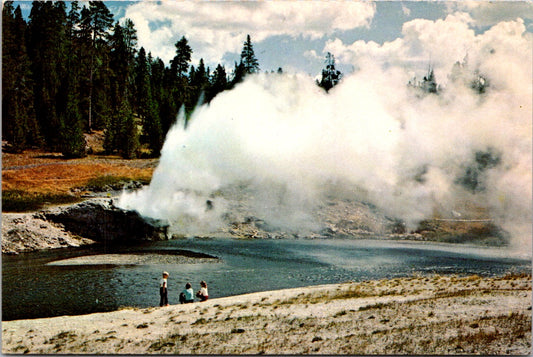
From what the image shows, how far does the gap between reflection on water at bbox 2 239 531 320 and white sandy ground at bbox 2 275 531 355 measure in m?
2.07

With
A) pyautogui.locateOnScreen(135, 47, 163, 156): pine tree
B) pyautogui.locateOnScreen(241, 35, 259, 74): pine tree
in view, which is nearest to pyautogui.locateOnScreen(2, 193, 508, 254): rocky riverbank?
pyautogui.locateOnScreen(241, 35, 259, 74): pine tree

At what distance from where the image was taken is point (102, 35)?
38375 mm

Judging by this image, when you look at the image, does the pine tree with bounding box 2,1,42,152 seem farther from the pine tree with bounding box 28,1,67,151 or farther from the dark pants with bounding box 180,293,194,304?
the dark pants with bounding box 180,293,194,304

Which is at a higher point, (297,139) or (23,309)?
(297,139)

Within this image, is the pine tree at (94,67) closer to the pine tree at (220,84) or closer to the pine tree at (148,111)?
the pine tree at (148,111)

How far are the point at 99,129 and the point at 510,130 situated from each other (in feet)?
108

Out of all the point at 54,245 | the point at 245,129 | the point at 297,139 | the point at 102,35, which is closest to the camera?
the point at 54,245

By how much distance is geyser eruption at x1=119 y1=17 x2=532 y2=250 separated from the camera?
20281 millimetres

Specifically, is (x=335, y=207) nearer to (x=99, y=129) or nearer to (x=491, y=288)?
(x=491, y=288)

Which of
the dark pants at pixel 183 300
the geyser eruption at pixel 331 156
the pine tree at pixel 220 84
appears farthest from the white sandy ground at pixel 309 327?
the pine tree at pixel 220 84

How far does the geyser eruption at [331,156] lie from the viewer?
66.5ft

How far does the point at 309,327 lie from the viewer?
8.70 meters

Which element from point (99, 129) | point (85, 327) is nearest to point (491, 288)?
point (85, 327)

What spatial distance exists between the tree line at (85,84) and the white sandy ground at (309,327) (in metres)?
12.1
